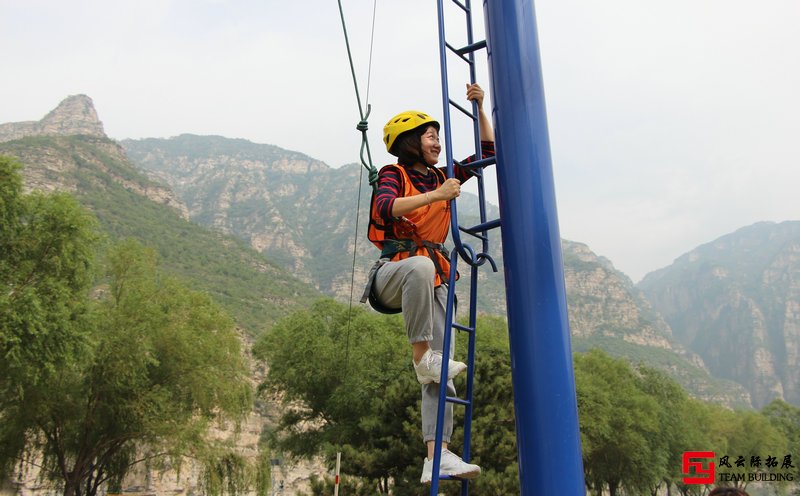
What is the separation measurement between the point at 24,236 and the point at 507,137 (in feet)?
63.3

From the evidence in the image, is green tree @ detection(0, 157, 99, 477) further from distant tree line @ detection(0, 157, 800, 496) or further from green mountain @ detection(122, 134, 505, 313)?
green mountain @ detection(122, 134, 505, 313)

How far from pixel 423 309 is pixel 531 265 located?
60 cm

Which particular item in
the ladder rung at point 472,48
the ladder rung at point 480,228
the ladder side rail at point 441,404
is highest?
the ladder rung at point 472,48

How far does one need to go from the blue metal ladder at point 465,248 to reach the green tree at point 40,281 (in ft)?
54.4

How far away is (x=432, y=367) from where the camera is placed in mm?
3211

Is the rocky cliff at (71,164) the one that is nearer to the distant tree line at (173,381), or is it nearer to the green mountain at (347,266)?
the green mountain at (347,266)

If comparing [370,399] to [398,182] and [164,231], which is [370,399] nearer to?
[398,182]

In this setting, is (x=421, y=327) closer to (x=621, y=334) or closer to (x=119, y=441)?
(x=119, y=441)

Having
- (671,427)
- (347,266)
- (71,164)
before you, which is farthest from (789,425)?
(347,266)

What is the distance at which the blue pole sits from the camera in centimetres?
282

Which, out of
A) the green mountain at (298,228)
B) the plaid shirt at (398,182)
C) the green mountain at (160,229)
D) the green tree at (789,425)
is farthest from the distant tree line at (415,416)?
the green mountain at (298,228)

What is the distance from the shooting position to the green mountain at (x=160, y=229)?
266 feet

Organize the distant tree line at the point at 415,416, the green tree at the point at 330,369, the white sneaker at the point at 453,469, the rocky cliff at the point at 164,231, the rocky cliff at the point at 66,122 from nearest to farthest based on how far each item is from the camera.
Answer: the white sneaker at the point at 453,469 → the distant tree line at the point at 415,416 → the green tree at the point at 330,369 → the rocky cliff at the point at 164,231 → the rocky cliff at the point at 66,122

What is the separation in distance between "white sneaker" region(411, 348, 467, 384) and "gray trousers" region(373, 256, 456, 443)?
0.06 metres
